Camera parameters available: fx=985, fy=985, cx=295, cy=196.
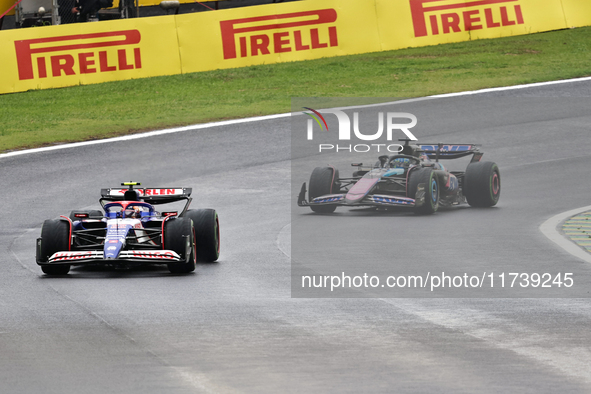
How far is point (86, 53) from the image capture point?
25.6 metres

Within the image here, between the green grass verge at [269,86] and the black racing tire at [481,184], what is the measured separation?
8293 mm

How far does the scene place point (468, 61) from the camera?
90.6 ft

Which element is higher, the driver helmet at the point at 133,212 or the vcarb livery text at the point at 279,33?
the vcarb livery text at the point at 279,33

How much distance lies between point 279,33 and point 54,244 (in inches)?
669

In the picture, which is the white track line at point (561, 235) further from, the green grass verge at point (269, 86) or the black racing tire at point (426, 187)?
the green grass verge at point (269, 86)

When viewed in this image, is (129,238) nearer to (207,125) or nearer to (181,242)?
(181,242)

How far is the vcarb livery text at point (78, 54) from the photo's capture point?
81.3 ft

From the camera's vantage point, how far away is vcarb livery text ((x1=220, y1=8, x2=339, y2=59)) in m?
26.7

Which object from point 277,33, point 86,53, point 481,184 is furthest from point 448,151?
point 86,53

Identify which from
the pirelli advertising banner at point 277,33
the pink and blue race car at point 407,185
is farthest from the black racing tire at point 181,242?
the pirelli advertising banner at point 277,33

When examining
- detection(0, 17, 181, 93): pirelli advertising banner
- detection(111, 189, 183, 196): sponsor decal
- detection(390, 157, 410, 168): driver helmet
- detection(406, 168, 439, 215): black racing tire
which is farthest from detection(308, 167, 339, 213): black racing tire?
detection(0, 17, 181, 93): pirelli advertising banner

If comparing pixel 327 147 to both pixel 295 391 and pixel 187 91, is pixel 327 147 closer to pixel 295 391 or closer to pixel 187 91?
pixel 187 91

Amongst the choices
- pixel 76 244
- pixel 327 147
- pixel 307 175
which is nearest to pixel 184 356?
pixel 76 244

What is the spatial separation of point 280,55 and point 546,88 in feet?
24.8
